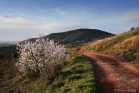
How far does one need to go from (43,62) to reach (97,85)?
54.7ft

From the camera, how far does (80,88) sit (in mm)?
15875

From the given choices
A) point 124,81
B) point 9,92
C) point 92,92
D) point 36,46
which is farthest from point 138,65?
point 9,92

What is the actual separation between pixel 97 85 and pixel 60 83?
4.67m

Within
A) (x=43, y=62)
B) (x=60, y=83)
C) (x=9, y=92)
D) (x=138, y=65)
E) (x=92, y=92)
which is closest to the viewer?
(x=92, y=92)

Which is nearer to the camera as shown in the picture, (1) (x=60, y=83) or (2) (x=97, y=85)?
(2) (x=97, y=85)

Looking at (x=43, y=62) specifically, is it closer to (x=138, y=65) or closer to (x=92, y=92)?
(x=138, y=65)

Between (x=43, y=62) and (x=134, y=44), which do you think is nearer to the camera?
(x=43, y=62)

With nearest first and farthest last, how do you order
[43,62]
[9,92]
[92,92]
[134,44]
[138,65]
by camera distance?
[92,92]
[138,65]
[9,92]
[43,62]
[134,44]

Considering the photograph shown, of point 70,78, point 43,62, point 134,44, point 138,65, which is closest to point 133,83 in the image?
point 70,78

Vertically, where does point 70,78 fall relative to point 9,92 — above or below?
above

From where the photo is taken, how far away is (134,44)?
3547 cm

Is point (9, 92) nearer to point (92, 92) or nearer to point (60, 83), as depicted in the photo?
point (60, 83)

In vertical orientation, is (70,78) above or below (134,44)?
below

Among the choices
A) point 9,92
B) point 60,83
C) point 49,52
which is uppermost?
point 49,52
